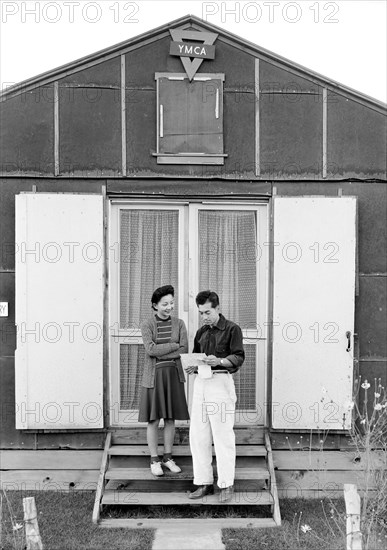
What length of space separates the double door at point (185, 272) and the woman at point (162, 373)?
658mm

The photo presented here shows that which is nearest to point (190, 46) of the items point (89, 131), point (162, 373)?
point (89, 131)

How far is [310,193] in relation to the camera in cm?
650

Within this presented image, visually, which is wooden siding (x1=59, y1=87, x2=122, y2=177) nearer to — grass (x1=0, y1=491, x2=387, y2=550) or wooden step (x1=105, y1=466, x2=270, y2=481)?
wooden step (x1=105, y1=466, x2=270, y2=481)

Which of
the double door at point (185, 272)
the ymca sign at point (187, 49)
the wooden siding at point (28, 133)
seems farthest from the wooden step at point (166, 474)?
the ymca sign at point (187, 49)

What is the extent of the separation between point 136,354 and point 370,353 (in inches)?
90.9

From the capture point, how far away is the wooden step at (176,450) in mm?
6211

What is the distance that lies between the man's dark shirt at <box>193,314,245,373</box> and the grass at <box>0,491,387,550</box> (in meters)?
1.35

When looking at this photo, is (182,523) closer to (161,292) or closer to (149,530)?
(149,530)

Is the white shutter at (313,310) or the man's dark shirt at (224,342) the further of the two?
the white shutter at (313,310)

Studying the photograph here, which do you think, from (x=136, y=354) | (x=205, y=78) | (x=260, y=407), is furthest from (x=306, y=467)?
(x=205, y=78)

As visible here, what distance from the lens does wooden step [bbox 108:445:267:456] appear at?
20.4 ft

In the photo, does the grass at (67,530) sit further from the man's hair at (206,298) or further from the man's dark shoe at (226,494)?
the man's hair at (206,298)

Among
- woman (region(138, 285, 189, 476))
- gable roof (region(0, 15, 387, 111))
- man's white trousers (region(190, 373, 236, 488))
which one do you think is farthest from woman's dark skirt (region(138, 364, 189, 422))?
gable roof (region(0, 15, 387, 111))

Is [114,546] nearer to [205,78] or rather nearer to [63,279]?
[63,279]
